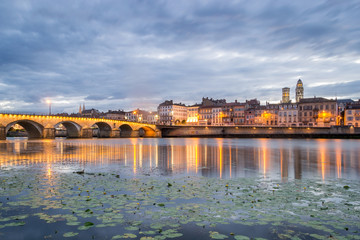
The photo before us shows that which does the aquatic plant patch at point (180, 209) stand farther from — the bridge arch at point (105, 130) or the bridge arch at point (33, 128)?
the bridge arch at point (105, 130)

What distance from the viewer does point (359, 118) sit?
333 feet

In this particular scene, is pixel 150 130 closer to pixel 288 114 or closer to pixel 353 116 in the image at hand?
pixel 288 114

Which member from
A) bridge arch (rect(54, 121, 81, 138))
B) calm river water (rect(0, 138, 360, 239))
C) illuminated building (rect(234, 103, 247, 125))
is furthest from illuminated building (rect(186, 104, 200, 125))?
calm river water (rect(0, 138, 360, 239))

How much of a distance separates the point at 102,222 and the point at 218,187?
15.7ft

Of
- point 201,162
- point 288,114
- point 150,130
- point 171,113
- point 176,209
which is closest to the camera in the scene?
point 176,209

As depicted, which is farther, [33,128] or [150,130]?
[150,130]

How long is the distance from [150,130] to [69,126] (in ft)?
102

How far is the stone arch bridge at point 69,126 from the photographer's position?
61.9 meters

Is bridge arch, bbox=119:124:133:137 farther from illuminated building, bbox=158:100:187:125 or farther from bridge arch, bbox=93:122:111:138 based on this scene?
illuminated building, bbox=158:100:187:125

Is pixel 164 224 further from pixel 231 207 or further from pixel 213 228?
pixel 231 207

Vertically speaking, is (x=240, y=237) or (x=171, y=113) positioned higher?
(x=171, y=113)

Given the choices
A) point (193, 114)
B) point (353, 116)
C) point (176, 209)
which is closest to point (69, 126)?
point (193, 114)

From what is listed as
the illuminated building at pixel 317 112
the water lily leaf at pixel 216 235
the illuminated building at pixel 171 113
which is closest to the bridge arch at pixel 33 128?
the water lily leaf at pixel 216 235

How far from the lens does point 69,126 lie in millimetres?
86438
